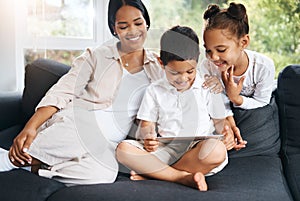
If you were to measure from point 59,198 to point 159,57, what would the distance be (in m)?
0.69

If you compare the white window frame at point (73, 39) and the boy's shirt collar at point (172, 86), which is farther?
the white window frame at point (73, 39)

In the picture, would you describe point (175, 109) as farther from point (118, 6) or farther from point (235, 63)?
point (118, 6)

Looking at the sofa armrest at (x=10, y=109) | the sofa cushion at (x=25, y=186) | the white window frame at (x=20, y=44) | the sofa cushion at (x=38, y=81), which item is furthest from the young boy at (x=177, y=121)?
the white window frame at (x=20, y=44)

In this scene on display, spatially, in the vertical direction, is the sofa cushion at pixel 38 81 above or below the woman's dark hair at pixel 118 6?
below

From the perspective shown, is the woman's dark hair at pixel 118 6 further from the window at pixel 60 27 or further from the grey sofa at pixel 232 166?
the window at pixel 60 27

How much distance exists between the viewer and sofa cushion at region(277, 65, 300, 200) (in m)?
1.56

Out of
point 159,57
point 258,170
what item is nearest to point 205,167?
point 258,170

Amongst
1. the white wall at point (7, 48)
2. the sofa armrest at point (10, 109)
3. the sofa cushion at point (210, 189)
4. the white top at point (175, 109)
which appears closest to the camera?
the sofa cushion at point (210, 189)

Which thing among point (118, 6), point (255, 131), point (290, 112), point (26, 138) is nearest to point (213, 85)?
point (255, 131)

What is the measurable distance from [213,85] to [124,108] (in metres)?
0.38

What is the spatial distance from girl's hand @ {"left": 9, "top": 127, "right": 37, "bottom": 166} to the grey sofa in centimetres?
4

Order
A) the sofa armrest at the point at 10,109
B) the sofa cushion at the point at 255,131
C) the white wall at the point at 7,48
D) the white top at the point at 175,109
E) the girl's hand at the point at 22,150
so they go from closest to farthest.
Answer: the girl's hand at the point at 22,150 < the white top at the point at 175,109 < the sofa cushion at the point at 255,131 < the sofa armrest at the point at 10,109 < the white wall at the point at 7,48

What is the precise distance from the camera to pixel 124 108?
1.50m

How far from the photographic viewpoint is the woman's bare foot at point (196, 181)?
1227 mm
